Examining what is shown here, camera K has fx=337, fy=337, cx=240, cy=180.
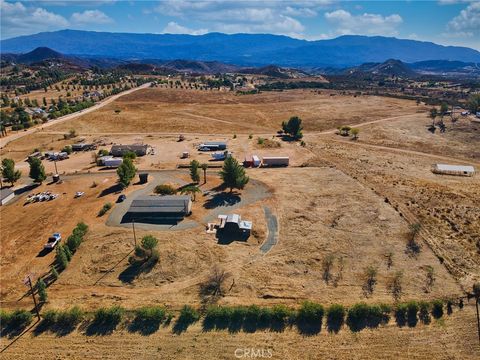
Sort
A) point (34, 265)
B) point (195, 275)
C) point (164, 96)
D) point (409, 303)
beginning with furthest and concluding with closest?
1. point (164, 96)
2. point (34, 265)
3. point (195, 275)
4. point (409, 303)

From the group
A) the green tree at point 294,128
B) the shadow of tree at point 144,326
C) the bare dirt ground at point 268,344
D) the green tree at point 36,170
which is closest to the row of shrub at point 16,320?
the bare dirt ground at point 268,344

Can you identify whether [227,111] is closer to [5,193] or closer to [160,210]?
[5,193]

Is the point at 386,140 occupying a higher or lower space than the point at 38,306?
higher

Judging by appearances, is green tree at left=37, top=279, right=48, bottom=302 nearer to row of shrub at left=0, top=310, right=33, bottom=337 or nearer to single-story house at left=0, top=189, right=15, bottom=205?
row of shrub at left=0, top=310, right=33, bottom=337

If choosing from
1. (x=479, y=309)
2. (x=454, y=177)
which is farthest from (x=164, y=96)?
(x=479, y=309)

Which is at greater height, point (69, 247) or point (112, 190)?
point (112, 190)

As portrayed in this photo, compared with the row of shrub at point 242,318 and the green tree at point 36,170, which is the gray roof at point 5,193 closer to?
the green tree at point 36,170

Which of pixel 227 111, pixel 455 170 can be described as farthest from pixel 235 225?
pixel 227 111

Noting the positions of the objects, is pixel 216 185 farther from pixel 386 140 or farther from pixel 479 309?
pixel 386 140

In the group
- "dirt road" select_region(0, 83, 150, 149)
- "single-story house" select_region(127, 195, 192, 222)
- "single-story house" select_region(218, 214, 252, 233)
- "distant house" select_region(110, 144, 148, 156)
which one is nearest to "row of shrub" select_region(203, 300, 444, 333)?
"single-story house" select_region(218, 214, 252, 233)
